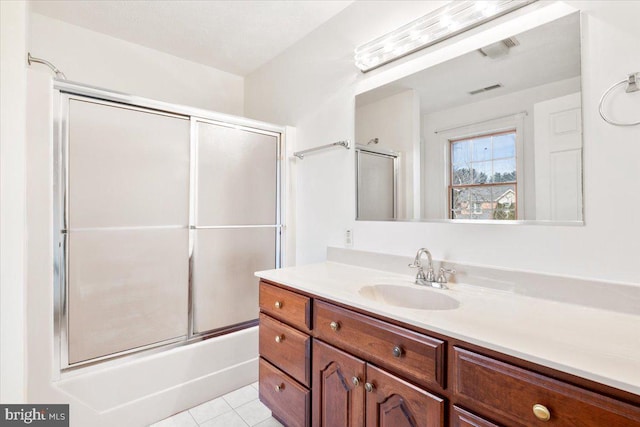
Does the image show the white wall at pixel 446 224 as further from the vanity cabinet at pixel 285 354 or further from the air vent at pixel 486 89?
the vanity cabinet at pixel 285 354

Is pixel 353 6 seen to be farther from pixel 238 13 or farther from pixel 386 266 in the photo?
pixel 386 266

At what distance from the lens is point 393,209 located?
5.62 feet

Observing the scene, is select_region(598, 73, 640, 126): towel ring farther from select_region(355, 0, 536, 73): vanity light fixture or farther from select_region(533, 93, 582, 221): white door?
select_region(355, 0, 536, 73): vanity light fixture

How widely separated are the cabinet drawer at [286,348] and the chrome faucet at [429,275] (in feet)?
1.96

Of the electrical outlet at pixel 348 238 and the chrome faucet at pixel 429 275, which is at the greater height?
the electrical outlet at pixel 348 238

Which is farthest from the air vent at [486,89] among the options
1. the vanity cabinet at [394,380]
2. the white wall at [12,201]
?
the white wall at [12,201]

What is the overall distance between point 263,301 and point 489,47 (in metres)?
1.65

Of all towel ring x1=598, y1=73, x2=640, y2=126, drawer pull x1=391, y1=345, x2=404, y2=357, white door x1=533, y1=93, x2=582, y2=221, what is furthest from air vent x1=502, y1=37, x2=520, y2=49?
drawer pull x1=391, y1=345, x2=404, y2=357

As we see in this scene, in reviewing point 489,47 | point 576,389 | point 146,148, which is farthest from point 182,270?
point 489,47

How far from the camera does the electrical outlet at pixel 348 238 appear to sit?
191cm

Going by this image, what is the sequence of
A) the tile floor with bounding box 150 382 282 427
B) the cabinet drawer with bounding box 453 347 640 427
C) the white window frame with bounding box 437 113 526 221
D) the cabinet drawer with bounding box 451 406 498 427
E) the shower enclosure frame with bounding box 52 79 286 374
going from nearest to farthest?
1. the cabinet drawer with bounding box 453 347 640 427
2. the cabinet drawer with bounding box 451 406 498 427
3. the white window frame with bounding box 437 113 526 221
4. the shower enclosure frame with bounding box 52 79 286 374
5. the tile floor with bounding box 150 382 282 427

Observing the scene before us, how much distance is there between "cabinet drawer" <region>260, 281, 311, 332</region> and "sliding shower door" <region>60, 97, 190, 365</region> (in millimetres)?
676

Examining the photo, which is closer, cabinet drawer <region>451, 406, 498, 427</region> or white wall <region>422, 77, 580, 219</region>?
cabinet drawer <region>451, 406, 498, 427</region>

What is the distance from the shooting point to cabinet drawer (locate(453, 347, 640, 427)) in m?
0.64
